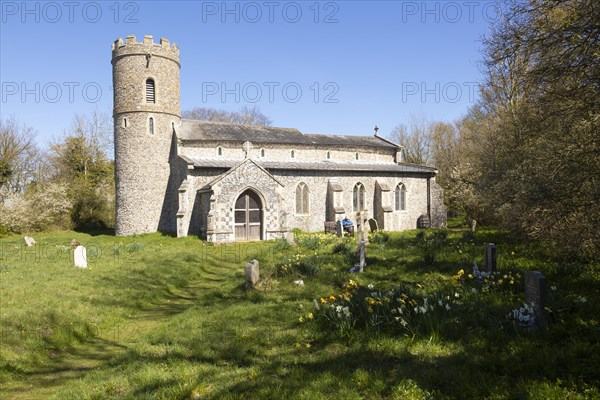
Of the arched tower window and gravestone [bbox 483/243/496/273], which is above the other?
the arched tower window

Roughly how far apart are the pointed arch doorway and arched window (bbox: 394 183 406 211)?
422 inches

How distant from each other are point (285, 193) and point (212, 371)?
19.8 meters

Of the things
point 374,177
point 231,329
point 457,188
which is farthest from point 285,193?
point 231,329

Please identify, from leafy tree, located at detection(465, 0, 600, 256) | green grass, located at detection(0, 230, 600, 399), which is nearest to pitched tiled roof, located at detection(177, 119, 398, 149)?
green grass, located at detection(0, 230, 600, 399)

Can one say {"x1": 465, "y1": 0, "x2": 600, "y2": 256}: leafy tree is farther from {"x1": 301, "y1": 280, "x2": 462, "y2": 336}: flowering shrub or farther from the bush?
the bush

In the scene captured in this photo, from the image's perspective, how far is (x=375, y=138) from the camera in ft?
109

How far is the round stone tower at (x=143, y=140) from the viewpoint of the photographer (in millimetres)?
25562

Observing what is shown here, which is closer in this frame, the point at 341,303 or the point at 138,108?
the point at 341,303

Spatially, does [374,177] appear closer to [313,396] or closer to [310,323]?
[310,323]

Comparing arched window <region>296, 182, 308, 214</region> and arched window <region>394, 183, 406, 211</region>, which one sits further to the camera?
arched window <region>394, 183, 406, 211</region>

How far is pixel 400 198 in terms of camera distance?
94.6ft

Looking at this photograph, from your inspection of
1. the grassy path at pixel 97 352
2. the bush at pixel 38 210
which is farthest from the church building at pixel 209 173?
the grassy path at pixel 97 352

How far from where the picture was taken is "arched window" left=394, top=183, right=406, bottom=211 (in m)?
28.7

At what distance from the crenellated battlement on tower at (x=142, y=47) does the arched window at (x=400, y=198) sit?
17.7 metres
